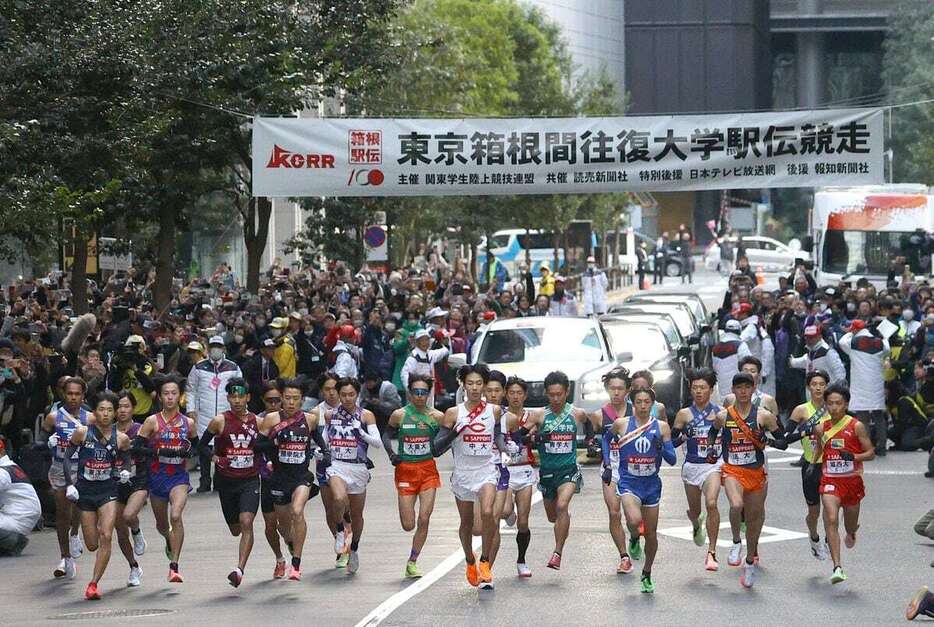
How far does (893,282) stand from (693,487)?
20.4 m

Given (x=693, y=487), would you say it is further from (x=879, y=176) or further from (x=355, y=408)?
(x=879, y=176)

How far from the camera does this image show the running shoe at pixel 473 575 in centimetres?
1440

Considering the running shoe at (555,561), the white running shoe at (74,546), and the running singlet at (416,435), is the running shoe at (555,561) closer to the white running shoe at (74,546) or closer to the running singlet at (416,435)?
the running singlet at (416,435)

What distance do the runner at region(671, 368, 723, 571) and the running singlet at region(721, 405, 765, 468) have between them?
143 mm

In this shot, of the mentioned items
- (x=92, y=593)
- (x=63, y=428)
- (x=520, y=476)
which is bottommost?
(x=92, y=593)

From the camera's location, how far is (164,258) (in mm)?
31469

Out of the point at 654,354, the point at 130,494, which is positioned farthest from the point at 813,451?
the point at 654,354

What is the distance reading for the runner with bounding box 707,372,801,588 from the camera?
15.1 m

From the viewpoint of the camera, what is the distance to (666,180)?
29.7 meters

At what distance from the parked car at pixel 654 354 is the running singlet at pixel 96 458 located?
9731 millimetres

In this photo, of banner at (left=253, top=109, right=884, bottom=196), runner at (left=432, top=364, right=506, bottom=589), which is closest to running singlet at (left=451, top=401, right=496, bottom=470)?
runner at (left=432, top=364, right=506, bottom=589)

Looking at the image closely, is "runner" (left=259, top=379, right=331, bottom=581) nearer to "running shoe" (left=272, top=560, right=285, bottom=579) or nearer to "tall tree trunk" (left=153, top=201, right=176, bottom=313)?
"running shoe" (left=272, top=560, right=285, bottom=579)

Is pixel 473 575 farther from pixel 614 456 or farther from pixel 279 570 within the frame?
pixel 279 570

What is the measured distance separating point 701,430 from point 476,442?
1952 millimetres
